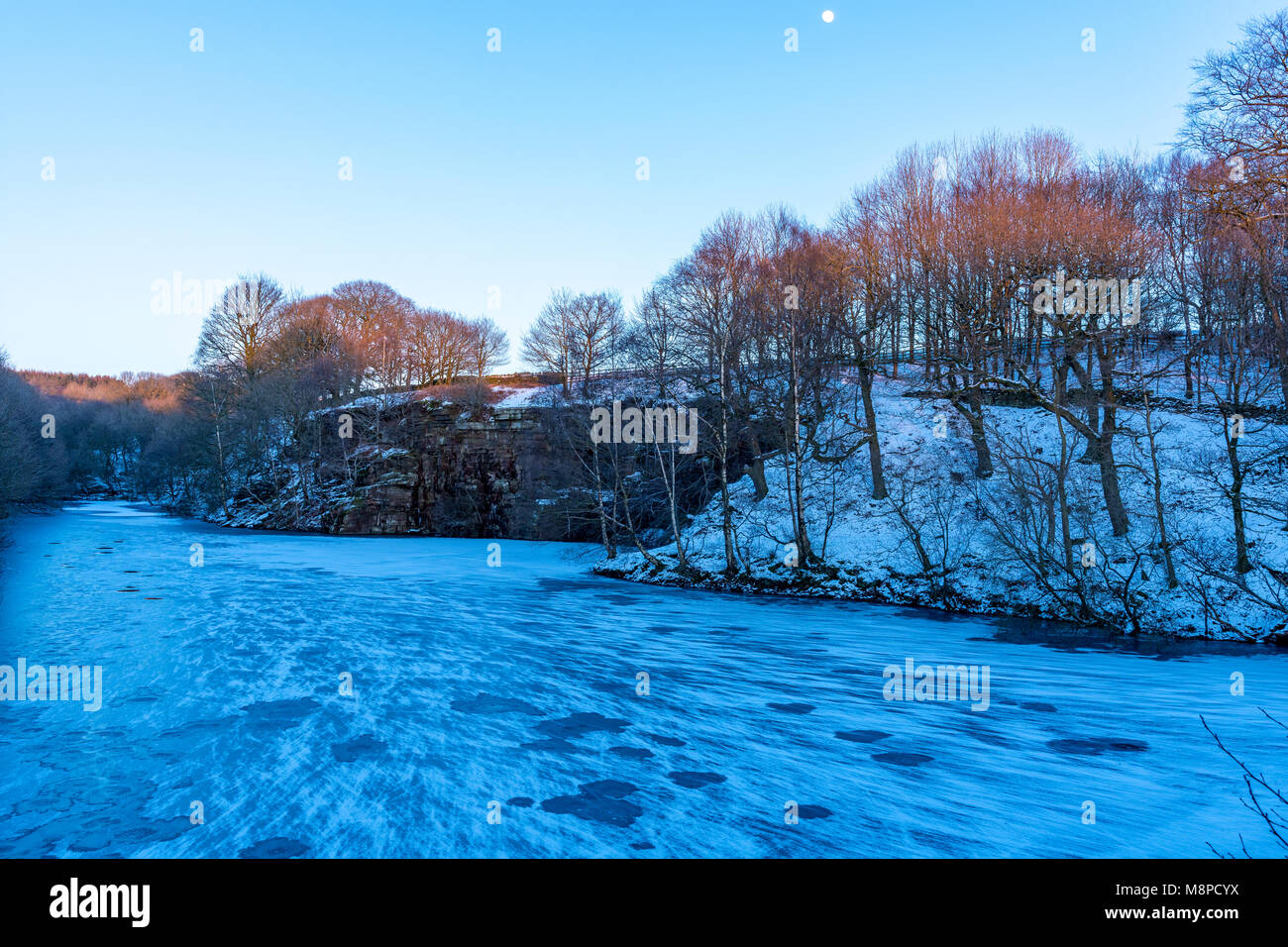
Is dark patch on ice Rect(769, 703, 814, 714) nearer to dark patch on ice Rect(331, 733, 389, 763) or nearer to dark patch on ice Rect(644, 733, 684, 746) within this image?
dark patch on ice Rect(644, 733, 684, 746)

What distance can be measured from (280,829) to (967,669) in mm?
11301

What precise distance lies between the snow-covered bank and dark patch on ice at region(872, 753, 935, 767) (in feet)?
39.4

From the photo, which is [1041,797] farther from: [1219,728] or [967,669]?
[967,669]

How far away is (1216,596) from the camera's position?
16391mm

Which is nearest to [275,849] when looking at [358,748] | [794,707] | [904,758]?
[358,748]

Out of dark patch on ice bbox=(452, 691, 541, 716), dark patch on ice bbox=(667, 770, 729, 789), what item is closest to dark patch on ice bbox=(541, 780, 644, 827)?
dark patch on ice bbox=(667, 770, 729, 789)

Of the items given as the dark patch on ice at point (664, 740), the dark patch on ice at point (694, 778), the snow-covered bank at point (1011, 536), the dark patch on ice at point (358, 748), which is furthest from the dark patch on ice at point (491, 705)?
the snow-covered bank at point (1011, 536)

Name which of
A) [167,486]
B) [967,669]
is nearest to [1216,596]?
[967,669]

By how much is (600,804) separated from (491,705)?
12.9ft

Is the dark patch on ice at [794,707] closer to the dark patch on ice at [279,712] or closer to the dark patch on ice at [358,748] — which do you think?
the dark patch on ice at [358,748]

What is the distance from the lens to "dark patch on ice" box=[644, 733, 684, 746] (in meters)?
8.28

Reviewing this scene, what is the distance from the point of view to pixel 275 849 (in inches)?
207

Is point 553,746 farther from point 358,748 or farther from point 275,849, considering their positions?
point 275,849
